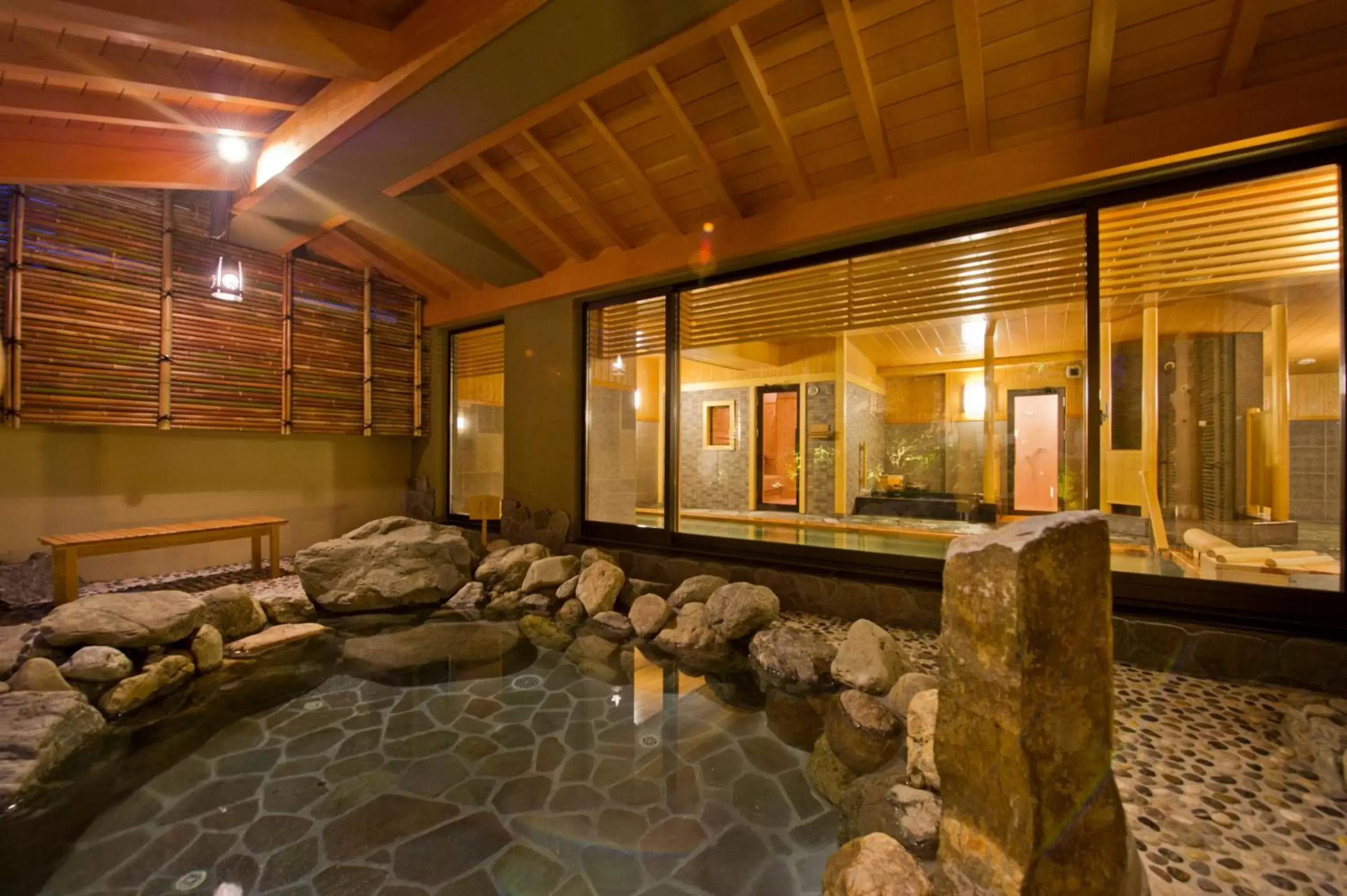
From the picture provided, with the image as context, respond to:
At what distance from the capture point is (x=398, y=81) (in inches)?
122

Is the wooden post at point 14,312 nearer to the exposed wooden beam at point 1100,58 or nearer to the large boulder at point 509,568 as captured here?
the large boulder at point 509,568

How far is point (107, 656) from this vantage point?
10.1ft

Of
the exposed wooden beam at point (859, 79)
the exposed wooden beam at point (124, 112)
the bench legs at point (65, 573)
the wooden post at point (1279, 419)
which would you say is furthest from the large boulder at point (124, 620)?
the wooden post at point (1279, 419)

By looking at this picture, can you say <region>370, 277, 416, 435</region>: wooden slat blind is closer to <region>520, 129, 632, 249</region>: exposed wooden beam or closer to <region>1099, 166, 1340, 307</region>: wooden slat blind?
<region>520, 129, 632, 249</region>: exposed wooden beam

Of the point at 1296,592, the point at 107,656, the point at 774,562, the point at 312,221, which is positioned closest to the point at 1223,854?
the point at 1296,592

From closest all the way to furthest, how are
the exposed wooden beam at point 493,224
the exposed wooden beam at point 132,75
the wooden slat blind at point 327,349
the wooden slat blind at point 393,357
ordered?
1. the exposed wooden beam at point 132,75
2. the exposed wooden beam at point 493,224
3. the wooden slat blind at point 327,349
4. the wooden slat blind at point 393,357

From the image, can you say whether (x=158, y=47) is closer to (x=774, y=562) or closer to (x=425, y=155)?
(x=425, y=155)

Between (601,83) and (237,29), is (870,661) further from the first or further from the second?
(237,29)

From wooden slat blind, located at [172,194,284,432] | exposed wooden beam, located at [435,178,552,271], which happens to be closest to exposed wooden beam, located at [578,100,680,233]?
exposed wooden beam, located at [435,178,552,271]

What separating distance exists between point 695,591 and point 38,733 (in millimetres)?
3631

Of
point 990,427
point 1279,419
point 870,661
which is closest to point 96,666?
point 870,661

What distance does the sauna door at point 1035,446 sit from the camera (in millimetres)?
8883

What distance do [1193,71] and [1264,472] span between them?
528 centimetres

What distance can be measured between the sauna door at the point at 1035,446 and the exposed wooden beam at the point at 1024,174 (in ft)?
21.8
